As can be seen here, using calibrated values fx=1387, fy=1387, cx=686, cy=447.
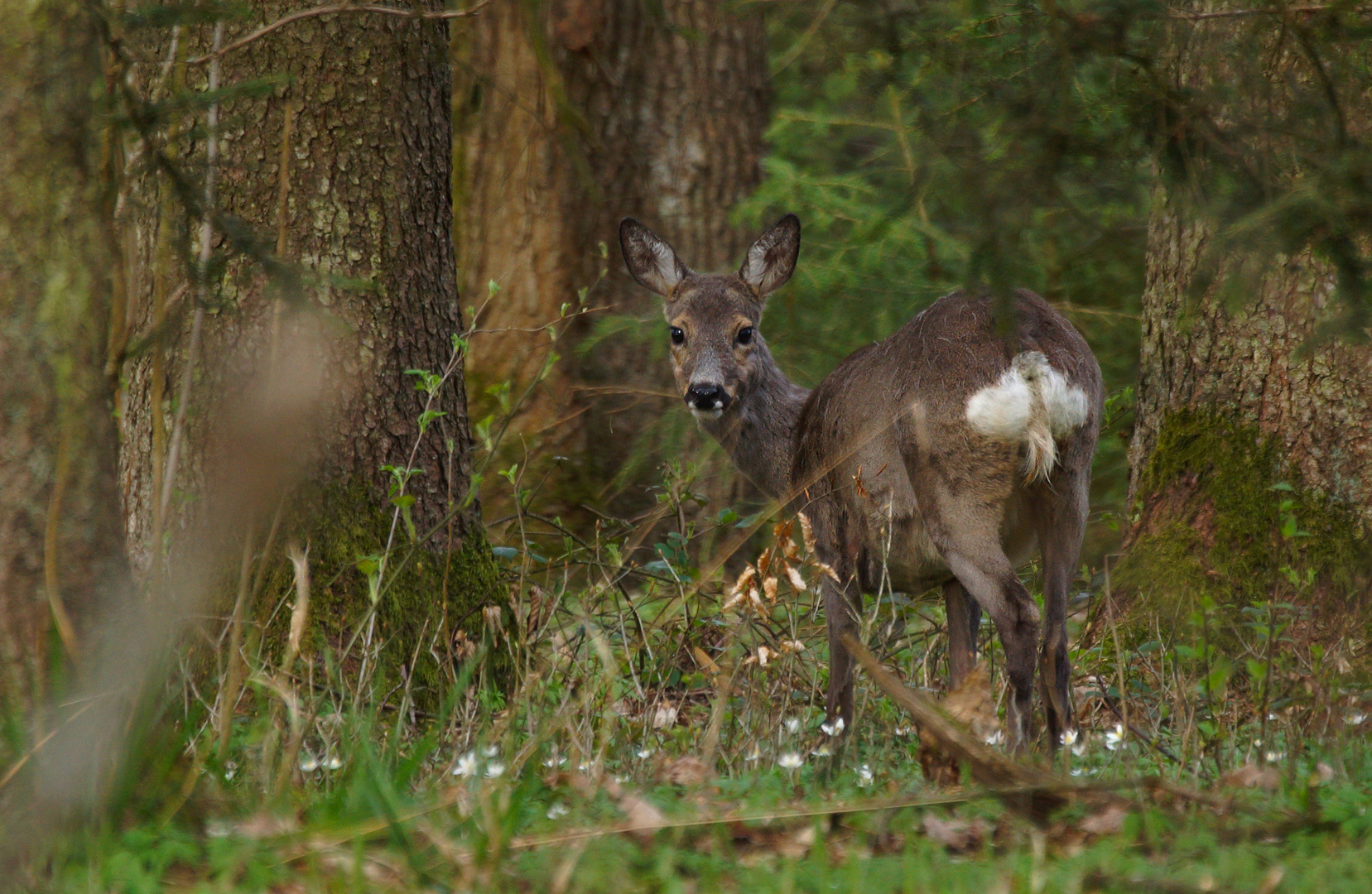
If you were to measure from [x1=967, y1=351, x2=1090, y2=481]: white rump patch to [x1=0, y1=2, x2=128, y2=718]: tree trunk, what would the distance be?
3.16 meters

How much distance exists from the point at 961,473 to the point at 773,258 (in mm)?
2509

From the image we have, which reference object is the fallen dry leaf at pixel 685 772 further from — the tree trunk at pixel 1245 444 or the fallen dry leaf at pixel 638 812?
the tree trunk at pixel 1245 444

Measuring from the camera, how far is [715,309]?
7.08m

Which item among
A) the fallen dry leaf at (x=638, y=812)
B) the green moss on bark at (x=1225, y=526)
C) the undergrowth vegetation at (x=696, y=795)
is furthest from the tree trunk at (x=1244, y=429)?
the fallen dry leaf at (x=638, y=812)

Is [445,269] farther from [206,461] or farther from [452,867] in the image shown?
[452,867]

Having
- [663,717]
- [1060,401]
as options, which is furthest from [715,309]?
[663,717]

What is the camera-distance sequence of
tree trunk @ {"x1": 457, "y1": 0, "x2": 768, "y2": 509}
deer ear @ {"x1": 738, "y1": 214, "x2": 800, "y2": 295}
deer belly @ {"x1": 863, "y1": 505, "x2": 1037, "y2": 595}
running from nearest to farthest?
deer belly @ {"x1": 863, "y1": 505, "x2": 1037, "y2": 595} → deer ear @ {"x1": 738, "y1": 214, "x2": 800, "y2": 295} → tree trunk @ {"x1": 457, "y1": 0, "x2": 768, "y2": 509}

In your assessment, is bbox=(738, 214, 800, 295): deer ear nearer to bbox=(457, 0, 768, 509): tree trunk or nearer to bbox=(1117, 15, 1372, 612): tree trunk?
bbox=(457, 0, 768, 509): tree trunk

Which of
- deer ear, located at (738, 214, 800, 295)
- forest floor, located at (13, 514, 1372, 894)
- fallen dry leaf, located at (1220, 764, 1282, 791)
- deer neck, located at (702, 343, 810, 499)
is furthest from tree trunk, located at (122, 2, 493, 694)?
fallen dry leaf, located at (1220, 764, 1282, 791)

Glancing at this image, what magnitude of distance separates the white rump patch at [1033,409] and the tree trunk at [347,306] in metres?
1.98

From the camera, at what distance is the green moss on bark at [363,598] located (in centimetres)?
→ 486

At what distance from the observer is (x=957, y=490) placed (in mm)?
5254

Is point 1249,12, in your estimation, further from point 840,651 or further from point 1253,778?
point 840,651

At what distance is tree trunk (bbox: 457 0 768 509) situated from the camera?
9.14 meters
